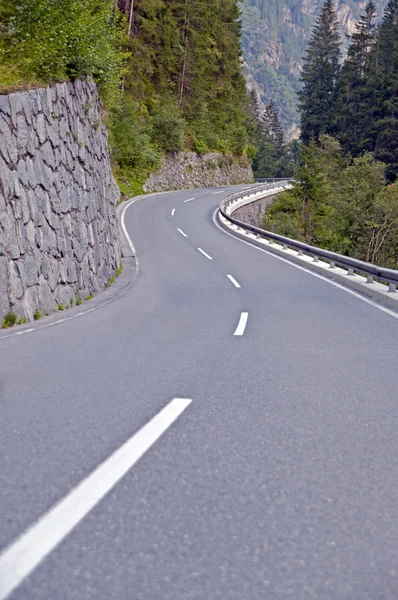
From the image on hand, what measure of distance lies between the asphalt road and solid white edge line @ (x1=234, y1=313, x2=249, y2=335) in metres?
0.09

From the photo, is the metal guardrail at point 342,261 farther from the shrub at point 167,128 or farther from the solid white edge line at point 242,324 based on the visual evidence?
the shrub at point 167,128

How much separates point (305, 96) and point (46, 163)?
3935 inches

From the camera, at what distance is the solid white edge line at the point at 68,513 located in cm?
246

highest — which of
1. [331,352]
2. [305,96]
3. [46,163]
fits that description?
[305,96]

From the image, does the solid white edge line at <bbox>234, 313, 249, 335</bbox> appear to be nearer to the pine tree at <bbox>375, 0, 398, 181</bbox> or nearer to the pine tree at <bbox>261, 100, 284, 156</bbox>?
the pine tree at <bbox>375, 0, 398, 181</bbox>

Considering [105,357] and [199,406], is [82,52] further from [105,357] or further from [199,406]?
[199,406]

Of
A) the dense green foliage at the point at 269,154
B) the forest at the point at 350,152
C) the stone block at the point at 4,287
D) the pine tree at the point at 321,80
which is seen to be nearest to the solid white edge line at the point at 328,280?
the stone block at the point at 4,287

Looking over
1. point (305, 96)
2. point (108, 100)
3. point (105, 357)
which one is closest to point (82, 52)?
point (108, 100)

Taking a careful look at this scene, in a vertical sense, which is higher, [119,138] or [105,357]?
[119,138]

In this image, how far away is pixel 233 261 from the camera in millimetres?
21672

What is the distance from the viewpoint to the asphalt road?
2492 millimetres

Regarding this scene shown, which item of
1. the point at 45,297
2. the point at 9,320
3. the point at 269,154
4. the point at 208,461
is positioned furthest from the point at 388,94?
the point at 208,461

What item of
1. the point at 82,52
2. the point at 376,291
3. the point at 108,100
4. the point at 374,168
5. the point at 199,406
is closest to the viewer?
the point at 199,406

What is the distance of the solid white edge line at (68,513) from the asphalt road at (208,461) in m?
0.02
